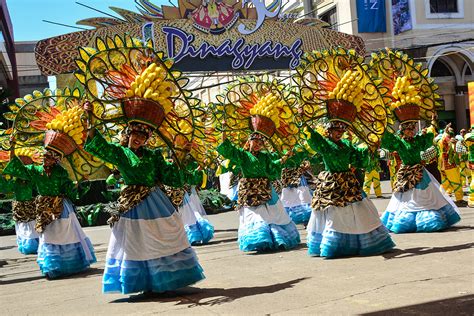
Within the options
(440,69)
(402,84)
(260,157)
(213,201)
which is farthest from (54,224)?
(440,69)

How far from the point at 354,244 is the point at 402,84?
103 inches

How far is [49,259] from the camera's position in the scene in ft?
26.2

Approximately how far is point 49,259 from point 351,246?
385cm

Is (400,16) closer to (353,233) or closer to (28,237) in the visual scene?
(28,237)

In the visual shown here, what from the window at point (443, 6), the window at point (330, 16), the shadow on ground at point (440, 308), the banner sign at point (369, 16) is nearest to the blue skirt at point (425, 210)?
the shadow on ground at point (440, 308)

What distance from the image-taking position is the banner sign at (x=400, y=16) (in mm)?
27391

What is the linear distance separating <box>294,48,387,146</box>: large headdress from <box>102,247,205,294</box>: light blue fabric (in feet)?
9.25

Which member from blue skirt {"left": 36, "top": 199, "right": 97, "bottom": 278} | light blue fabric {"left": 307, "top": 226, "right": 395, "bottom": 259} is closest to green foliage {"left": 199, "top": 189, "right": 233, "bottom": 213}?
blue skirt {"left": 36, "top": 199, "right": 97, "bottom": 278}

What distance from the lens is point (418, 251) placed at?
7457mm

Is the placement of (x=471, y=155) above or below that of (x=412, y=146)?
below

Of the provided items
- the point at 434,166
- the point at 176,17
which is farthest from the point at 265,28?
the point at 434,166

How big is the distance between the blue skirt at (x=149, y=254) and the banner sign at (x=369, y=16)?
77.0ft

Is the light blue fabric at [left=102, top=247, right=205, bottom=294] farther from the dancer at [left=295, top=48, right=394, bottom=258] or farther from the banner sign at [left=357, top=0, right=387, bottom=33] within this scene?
the banner sign at [left=357, top=0, right=387, bottom=33]

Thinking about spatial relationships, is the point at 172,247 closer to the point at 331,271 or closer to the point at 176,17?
the point at 331,271
